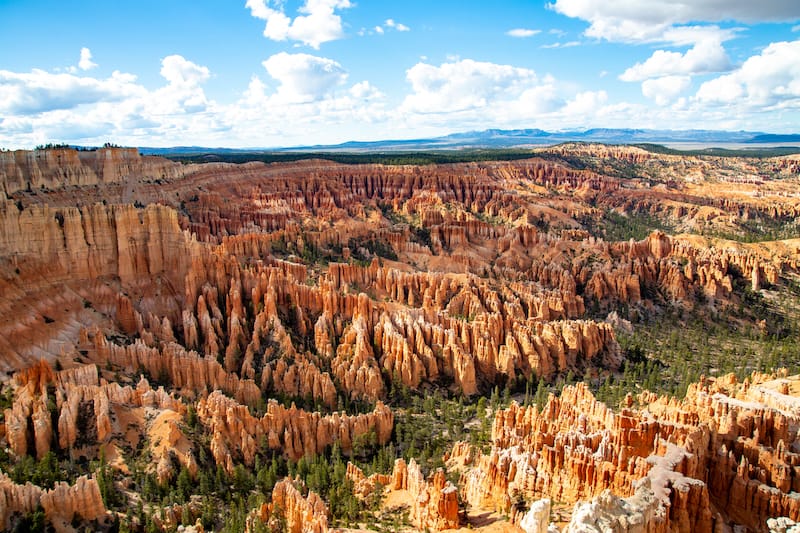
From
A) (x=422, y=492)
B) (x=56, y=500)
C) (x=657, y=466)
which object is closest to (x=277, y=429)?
(x=422, y=492)

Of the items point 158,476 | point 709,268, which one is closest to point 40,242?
point 158,476

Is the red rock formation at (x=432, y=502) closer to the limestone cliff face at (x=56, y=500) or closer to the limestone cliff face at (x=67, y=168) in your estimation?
the limestone cliff face at (x=56, y=500)

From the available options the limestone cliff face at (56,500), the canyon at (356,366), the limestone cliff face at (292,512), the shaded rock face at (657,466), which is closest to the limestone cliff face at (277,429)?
the canyon at (356,366)

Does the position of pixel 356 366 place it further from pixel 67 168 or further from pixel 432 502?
pixel 67 168

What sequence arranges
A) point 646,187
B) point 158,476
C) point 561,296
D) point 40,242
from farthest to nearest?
point 646,187
point 561,296
point 40,242
point 158,476

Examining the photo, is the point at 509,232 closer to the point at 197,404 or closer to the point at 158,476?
the point at 197,404

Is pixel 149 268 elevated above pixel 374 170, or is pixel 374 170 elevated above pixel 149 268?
pixel 374 170
